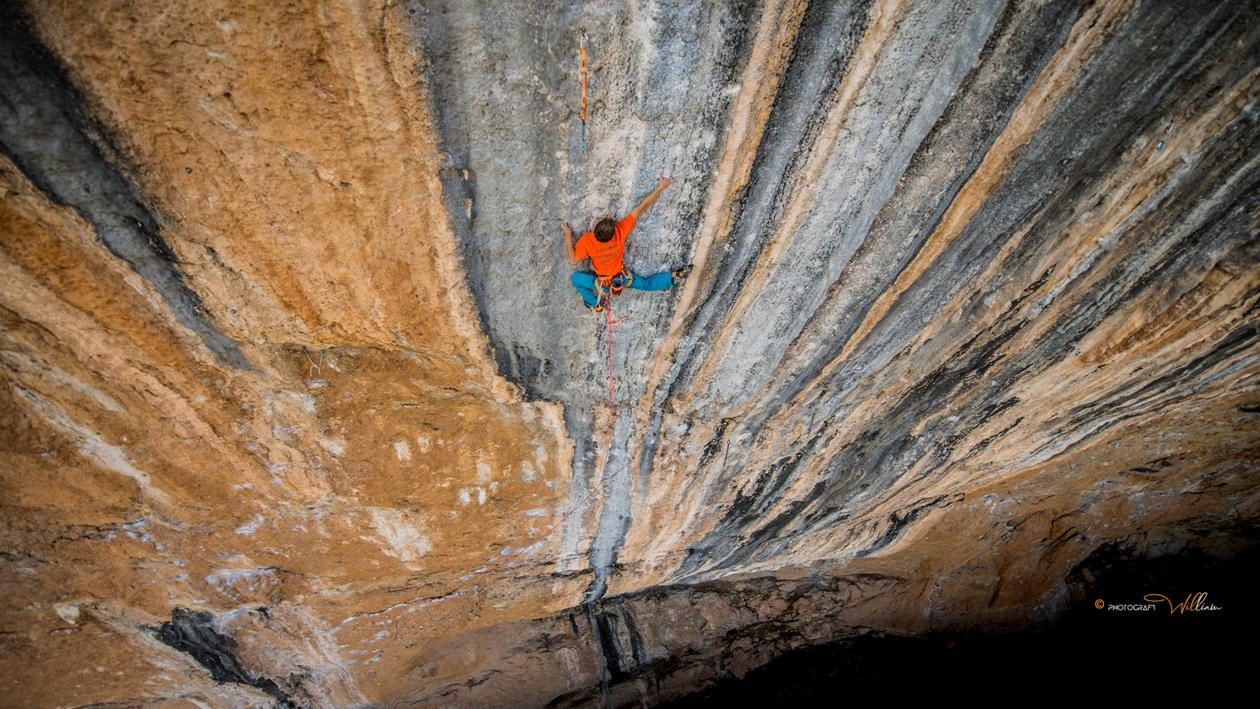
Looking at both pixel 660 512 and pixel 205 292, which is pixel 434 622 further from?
pixel 205 292

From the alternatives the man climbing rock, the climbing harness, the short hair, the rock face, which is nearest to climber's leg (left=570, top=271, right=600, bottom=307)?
the man climbing rock

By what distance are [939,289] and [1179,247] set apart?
1.22 m

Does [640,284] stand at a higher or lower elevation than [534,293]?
lower

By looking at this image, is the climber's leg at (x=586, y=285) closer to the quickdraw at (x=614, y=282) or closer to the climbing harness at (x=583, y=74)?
the quickdraw at (x=614, y=282)

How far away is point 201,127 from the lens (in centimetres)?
216

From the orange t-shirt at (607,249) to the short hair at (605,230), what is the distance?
0.04ft

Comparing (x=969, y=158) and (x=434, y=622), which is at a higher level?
(x=969, y=158)

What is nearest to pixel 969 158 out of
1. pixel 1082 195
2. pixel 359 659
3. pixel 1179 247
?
pixel 1082 195

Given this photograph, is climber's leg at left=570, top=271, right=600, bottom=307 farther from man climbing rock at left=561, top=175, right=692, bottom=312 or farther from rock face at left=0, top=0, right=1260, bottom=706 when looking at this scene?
rock face at left=0, top=0, right=1260, bottom=706

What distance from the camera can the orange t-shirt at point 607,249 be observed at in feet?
9.13

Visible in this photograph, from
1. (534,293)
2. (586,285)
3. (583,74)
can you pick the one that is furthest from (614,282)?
(583,74)

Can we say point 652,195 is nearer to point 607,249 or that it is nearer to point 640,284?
point 607,249

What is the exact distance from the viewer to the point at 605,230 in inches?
108

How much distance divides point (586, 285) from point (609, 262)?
23 cm
